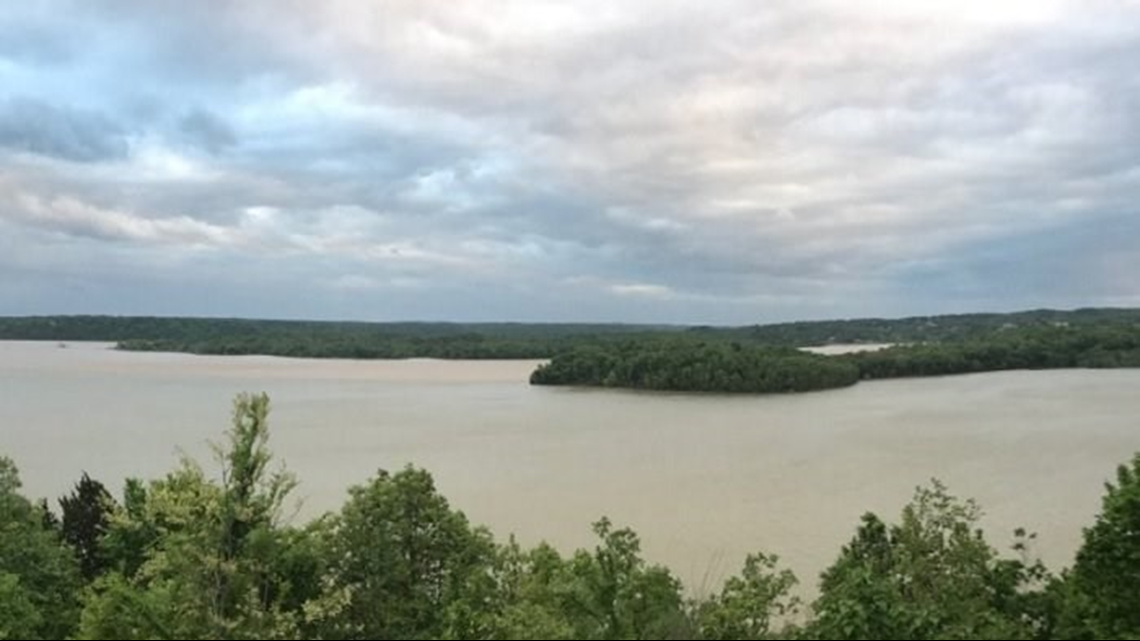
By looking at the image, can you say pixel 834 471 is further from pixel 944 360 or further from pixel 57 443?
pixel 944 360

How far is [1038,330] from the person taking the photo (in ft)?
256

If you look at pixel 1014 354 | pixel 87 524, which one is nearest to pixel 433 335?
pixel 1014 354

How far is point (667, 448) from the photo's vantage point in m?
32.6

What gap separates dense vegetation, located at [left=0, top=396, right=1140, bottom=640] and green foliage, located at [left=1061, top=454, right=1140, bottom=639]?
0.02 m

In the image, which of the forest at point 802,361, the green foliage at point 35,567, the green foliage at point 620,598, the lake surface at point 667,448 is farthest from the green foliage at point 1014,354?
the green foliage at point 620,598

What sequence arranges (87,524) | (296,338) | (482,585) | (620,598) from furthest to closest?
(296,338) < (87,524) < (482,585) < (620,598)

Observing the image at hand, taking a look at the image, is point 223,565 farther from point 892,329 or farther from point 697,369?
point 892,329

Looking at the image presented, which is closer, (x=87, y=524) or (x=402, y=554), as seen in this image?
(x=402, y=554)

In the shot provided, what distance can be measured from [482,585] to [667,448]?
22.4 meters

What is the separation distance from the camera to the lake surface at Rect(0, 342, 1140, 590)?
1975 cm

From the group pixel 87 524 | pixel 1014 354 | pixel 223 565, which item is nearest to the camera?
pixel 223 565

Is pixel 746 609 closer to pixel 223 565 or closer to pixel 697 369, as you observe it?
pixel 223 565

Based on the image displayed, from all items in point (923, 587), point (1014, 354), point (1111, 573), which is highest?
point (1014, 354)

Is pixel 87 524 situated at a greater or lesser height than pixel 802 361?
lesser
